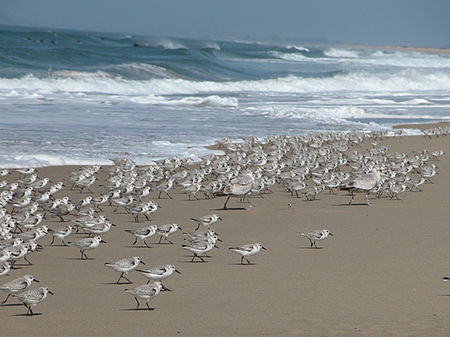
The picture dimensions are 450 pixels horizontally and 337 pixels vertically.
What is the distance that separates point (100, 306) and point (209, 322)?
1140 millimetres

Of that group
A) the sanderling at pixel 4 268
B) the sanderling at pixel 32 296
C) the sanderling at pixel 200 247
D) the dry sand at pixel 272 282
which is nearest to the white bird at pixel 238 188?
the dry sand at pixel 272 282

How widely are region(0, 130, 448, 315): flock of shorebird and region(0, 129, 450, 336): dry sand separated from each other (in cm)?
21

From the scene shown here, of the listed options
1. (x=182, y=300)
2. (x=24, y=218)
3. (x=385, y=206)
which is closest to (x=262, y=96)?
(x=385, y=206)

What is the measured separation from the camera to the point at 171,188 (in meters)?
14.8

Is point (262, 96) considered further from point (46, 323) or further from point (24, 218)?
point (46, 323)

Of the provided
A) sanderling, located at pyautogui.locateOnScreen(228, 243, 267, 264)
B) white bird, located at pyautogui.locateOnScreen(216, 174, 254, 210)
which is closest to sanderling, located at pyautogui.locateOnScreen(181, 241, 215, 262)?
sanderling, located at pyautogui.locateOnScreen(228, 243, 267, 264)

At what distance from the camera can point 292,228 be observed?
10945 millimetres

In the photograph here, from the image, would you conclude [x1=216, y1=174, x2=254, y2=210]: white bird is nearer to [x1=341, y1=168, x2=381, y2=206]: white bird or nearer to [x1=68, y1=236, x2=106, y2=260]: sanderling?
[x1=341, y1=168, x2=381, y2=206]: white bird

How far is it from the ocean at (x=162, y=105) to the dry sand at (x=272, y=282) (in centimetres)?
758

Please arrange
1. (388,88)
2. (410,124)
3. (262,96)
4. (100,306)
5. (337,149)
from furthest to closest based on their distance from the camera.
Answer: (388,88), (262,96), (410,124), (337,149), (100,306)

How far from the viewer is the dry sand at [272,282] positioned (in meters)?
6.48

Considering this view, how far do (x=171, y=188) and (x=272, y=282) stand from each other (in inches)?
279

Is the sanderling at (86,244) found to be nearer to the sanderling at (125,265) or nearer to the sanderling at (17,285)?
the sanderling at (125,265)

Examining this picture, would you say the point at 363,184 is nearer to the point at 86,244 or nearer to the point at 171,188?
the point at 171,188
